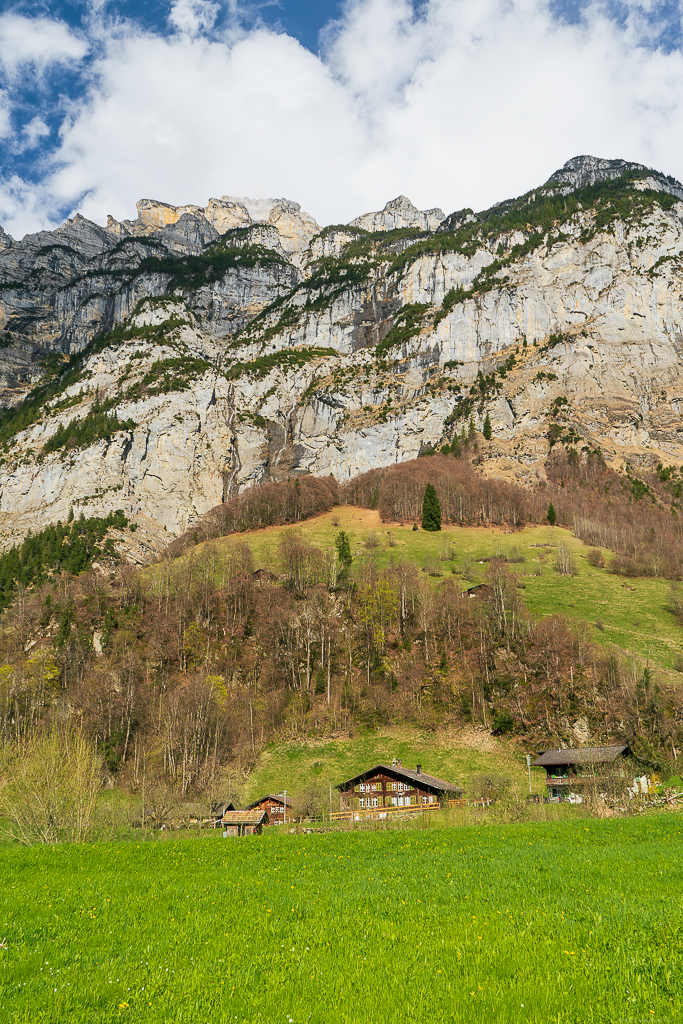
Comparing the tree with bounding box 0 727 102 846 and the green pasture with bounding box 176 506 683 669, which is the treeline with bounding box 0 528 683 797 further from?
the tree with bounding box 0 727 102 846

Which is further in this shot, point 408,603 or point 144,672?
point 408,603

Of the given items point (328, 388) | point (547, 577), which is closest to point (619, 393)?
point (328, 388)

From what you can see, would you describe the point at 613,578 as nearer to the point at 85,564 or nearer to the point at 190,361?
the point at 85,564

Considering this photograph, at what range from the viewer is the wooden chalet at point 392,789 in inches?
1934

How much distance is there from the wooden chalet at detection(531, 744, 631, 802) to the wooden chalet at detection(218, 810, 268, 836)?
2285 cm

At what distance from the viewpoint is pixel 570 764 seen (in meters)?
51.4

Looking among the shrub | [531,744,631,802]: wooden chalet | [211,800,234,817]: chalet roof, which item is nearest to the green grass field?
[531,744,631,802]: wooden chalet

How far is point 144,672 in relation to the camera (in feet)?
259

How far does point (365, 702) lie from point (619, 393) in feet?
463

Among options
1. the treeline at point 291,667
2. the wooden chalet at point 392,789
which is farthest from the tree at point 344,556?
the wooden chalet at point 392,789

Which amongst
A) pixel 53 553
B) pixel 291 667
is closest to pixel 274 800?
pixel 291 667

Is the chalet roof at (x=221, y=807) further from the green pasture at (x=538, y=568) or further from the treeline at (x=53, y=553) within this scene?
the treeline at (x=53, y=553)

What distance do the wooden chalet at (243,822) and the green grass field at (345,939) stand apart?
28.4 meters

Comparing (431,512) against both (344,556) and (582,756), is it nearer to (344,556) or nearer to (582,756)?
(344,556)
